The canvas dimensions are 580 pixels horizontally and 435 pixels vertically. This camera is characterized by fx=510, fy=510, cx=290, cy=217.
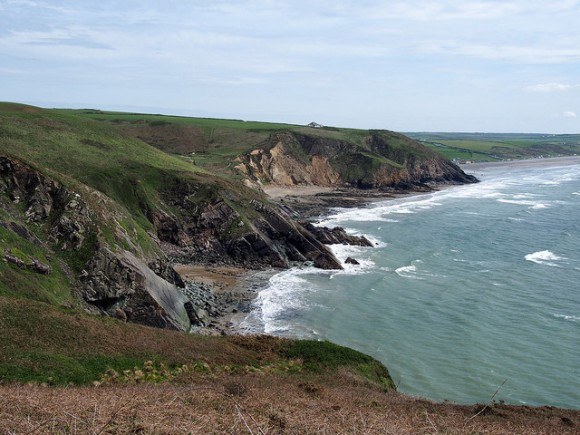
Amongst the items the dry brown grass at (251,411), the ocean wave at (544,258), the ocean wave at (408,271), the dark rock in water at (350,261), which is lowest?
the ocean wave at (408,271)

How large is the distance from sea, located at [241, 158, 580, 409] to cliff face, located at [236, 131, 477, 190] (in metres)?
35.6

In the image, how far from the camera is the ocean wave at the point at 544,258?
56.2 meters

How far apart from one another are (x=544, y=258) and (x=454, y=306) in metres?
21.0

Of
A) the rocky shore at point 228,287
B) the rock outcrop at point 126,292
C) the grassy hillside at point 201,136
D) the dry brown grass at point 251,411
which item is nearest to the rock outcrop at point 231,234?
the rocky shore at point 228,287

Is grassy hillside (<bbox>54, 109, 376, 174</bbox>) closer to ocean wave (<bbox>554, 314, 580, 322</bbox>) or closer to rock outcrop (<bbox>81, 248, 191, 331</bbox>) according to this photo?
rock outcrop (<bbox>81, 248, 191, 331</bbox>)

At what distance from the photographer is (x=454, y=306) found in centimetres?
4338

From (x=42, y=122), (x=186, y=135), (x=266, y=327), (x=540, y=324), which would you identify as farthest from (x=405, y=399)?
(x=186, y=135)

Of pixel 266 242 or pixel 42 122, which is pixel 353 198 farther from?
pixel 42 122

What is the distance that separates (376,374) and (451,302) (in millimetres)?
19070

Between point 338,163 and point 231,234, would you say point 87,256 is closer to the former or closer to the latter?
point 231,234

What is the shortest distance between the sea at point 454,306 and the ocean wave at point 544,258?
0.11 m

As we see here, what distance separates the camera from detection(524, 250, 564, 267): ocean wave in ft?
184

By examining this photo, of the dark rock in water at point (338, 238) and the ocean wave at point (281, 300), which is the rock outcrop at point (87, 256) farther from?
the dark rock in water at point (338, 238)

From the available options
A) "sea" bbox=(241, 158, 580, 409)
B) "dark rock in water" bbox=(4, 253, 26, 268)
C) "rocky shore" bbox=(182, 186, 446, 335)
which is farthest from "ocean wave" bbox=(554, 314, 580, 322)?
"dark rock in water" bbox=(4, 253, 26, 268)
